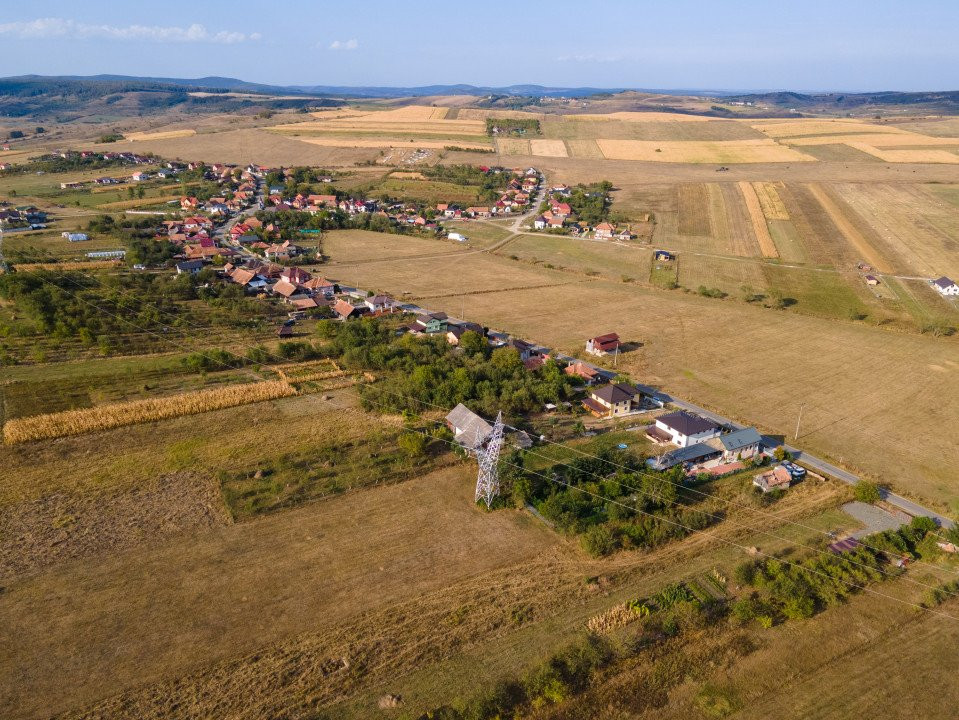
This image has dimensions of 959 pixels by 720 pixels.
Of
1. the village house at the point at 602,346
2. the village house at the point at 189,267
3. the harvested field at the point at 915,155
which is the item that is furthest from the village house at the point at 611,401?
the harvested field at the point at 915,155

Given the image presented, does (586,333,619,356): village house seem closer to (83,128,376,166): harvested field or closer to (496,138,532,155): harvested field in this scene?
(83,128,376,166): harvested field

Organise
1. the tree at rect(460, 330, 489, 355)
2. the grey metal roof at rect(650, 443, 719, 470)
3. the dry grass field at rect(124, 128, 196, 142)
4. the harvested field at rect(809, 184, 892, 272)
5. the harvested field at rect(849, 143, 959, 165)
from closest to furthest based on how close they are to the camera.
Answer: the grey metal roof at rect(650, 443, 719, 470), the tree at rect(460, 330, 489, 355), the harvested field at rect(809, 184, 892, 272), the harvested field at rect(849, 143, 959, 165), the dry grass field at rect(124, 128, 196, 142)

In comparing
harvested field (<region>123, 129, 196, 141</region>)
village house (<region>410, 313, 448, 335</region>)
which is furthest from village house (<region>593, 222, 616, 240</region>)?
harvested field (<region>123, 129, 196, 141</region>)

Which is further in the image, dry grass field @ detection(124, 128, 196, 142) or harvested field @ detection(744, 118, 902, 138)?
dry grass field @ detection(124, 128, 196, 142)

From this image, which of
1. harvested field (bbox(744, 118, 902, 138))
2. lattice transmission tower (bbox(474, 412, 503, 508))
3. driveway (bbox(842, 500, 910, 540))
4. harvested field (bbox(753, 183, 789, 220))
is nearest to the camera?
driveway (bbox(842, 500, 910, 540))

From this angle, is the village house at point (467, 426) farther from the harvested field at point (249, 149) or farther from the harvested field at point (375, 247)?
the harvested field at point (249, 149)

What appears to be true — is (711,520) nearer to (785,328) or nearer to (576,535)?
(576,535)

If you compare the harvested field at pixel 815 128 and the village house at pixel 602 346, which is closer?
the village house at pixel 602 346
